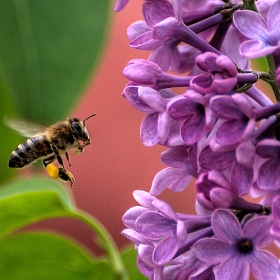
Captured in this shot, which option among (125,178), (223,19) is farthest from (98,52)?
(125,178)

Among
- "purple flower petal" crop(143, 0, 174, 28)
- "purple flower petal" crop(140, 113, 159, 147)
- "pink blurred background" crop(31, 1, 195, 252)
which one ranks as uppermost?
"purple flower petal" crop(143, 0, 174, 28)

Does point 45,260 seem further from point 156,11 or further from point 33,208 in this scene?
point 156,11

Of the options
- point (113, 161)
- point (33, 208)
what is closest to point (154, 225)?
point (33, 208)

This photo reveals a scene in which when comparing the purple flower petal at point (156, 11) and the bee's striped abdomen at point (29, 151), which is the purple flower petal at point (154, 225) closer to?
the purple flower petal at point (156, 11)

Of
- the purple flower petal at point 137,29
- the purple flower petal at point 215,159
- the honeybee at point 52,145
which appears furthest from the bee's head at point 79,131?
the purple flower petal at point 215,159

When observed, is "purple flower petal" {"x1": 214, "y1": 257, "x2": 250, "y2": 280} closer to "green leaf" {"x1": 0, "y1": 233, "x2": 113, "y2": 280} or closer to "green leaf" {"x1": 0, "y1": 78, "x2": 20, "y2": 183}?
"green leaf" {"x1": 0, "y1": 233, "x2": 113, "y2": 280}

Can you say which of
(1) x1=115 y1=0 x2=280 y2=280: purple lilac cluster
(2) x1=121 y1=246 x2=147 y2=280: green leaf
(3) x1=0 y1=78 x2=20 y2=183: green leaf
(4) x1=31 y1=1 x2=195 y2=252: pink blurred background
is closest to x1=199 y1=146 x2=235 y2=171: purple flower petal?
(1) x1=115 y1=0 x2=280 y2=280: purple lilac cluster
